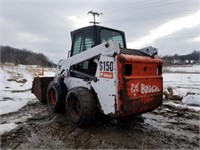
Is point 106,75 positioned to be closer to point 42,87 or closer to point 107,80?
point 107,80

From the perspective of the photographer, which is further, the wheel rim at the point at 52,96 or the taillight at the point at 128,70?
the wheel rim at the point at 52,96

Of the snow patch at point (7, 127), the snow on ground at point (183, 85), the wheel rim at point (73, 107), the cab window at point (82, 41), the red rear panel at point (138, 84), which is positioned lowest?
the snow patch at point (7, 127)

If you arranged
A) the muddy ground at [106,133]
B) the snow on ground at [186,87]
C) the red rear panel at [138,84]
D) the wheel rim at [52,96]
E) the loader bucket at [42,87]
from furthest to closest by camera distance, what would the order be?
1. the snow on ground at [186,87]
2. the loader bucket at [42,87]
3. the wheel rim at [52,96]
4. the red rear panel at [138,84]
5. the muddy ground at [106,133]

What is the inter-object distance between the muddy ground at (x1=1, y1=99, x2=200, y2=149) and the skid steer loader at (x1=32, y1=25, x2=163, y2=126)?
0.39 meters

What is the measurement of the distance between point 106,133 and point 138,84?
1.20 meters

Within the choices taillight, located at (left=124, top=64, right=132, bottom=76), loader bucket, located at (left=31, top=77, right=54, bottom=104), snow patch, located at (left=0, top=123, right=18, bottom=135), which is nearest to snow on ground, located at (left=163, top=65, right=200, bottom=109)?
taillight, located at (left=124, top=64, right=132, bottom=76)

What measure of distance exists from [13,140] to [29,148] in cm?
49

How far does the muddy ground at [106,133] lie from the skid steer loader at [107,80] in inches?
15.2

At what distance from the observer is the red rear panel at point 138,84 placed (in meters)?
3.67

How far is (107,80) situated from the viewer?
12.7 ft

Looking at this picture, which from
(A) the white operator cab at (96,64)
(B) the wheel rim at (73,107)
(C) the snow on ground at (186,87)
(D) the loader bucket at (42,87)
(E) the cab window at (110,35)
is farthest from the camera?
(C) the snow on ground at (186,87)

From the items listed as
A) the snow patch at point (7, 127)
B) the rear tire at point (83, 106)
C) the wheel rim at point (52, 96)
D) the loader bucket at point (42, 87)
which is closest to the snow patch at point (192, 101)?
the rear tire at point (83, 106)

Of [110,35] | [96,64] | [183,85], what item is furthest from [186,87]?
[96,64]

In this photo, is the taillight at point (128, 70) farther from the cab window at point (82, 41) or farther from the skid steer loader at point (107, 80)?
the cab window at point (82, 41)
